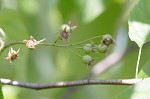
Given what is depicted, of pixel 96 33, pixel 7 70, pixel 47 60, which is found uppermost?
pixel 47 60

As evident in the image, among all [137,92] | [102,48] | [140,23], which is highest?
[140,23]

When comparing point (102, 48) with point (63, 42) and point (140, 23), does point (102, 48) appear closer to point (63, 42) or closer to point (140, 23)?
point (140, 23)

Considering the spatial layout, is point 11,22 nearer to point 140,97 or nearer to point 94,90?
point 94,90

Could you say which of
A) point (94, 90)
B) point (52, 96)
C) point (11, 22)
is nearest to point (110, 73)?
point (94, 90)

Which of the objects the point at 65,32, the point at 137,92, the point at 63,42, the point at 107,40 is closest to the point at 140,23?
the point at 107,40

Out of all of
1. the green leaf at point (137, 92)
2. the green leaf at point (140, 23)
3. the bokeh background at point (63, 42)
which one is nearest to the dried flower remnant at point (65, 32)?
the green leaf at point (140, 23)

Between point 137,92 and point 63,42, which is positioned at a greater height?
point 63,42
